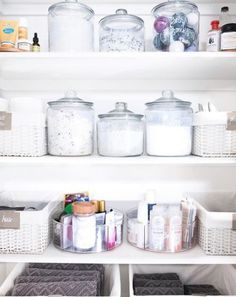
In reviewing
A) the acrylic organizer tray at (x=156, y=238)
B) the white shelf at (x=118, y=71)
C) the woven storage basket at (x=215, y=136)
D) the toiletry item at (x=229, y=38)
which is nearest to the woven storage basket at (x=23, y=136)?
the white shelf at (x=118, y=71)

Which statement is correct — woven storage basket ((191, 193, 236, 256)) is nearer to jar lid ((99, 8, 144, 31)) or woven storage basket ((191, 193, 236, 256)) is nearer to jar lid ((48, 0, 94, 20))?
jar lid ((99, 8, 144, 31))

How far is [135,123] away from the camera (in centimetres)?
119

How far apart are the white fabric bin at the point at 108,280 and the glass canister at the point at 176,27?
0.91 meters

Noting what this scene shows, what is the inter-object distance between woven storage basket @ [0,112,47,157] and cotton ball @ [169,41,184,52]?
545mm

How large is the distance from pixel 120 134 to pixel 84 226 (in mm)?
368

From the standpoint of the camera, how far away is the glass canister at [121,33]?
3.73 feet

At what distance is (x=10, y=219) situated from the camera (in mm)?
1147

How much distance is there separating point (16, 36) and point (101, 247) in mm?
865

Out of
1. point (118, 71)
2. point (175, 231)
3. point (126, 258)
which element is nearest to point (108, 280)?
point (126, 258)

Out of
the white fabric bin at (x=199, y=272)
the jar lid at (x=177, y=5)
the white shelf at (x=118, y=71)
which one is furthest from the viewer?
the white fabric bin at (x=199, y=272)

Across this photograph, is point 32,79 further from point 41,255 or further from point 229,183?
point 229,183

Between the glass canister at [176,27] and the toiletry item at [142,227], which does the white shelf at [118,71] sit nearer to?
the glass canister at [176,27]

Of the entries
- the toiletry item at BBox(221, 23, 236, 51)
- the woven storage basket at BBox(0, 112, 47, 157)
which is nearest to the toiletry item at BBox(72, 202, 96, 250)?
the woven storage basket at BBox(0, 112, 47, 157)

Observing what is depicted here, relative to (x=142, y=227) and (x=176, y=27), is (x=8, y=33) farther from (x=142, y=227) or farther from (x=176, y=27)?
(x=142, y=227)
